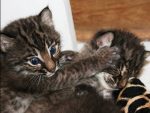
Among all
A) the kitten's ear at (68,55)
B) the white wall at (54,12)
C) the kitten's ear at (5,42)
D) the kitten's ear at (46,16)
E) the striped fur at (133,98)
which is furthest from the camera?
the white wall at (54,12)

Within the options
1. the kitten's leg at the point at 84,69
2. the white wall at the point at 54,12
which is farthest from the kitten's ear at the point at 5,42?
the white wall at the point at 54,12

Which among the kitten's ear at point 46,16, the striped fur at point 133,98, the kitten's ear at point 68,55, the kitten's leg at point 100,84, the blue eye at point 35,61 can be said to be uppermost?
the kitten's ear at point 46,16

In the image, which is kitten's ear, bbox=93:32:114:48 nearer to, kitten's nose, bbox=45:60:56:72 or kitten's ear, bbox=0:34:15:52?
kitten's nose, bbox=45:60:56:72

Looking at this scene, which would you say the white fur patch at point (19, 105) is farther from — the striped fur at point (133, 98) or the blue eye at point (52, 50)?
the striped fur at point (133, 98)

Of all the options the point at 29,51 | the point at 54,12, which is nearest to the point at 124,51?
the point at 29,51

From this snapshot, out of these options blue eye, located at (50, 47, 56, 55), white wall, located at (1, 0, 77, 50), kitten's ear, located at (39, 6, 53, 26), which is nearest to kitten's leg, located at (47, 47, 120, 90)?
blue eye, located at (50, 47, 56, 55)

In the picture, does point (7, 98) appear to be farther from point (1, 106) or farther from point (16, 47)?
point (16, 47)

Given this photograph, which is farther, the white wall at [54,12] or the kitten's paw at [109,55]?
the white wall at [54,12]
